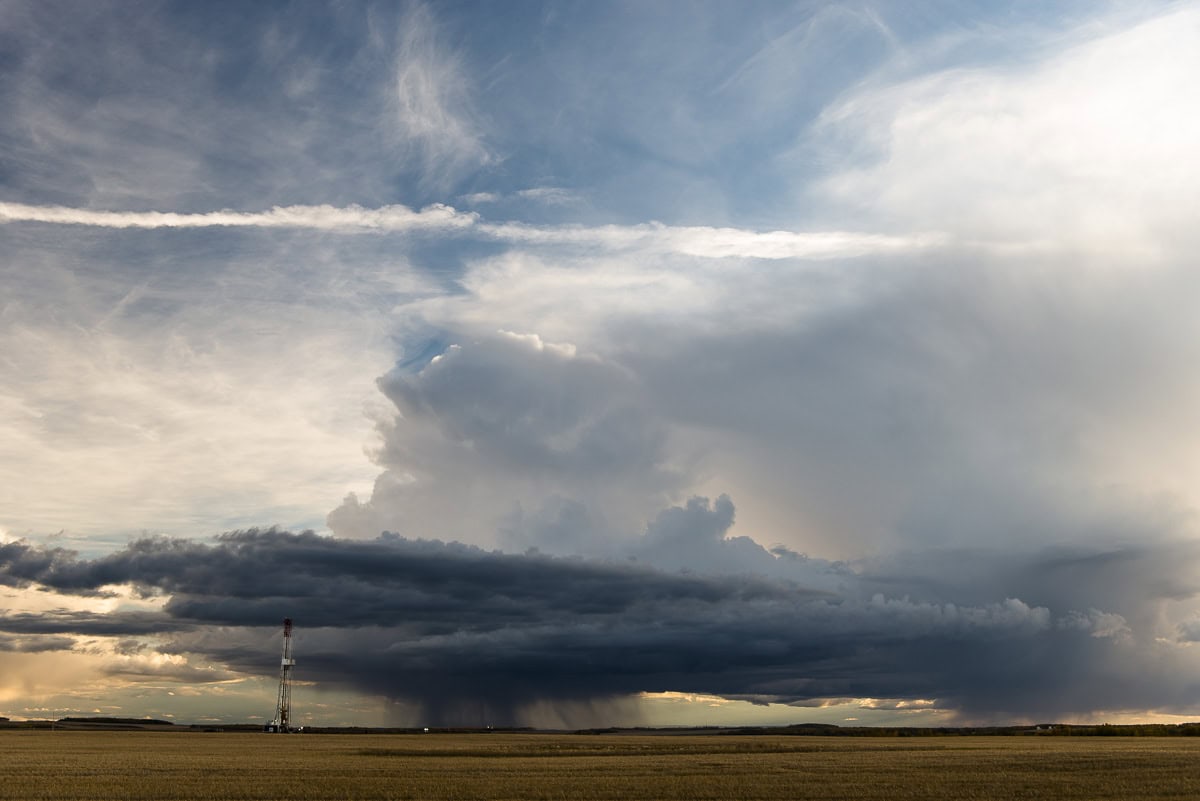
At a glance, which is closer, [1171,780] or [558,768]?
[1171,780]

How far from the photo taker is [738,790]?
240 ft

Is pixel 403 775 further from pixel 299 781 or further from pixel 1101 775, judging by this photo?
pixel 1101 775

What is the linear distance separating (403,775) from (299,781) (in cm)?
1168

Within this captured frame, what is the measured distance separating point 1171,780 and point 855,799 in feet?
99.2

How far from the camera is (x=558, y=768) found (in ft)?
331

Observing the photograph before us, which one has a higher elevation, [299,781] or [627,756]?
[299,781]

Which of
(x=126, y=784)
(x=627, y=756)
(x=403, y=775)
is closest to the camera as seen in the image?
(x=126, y=784)

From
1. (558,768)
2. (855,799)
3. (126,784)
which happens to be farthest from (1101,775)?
(126,784)

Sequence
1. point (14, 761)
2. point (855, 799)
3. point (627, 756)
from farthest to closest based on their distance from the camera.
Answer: point (627, 756), point (14, 761), point (855, 799)

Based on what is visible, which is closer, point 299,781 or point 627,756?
point 299,781

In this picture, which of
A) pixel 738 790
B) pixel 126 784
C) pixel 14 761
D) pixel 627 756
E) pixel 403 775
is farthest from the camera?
pixel 627 756

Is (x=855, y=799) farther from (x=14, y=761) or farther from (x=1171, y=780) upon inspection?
(x=14, y=761)

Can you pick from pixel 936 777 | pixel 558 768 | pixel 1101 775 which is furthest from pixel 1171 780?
pixel 558 768

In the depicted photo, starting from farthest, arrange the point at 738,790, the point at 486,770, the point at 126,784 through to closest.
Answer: the point at 486,770, the point at 126,784, the point at 738,790
